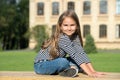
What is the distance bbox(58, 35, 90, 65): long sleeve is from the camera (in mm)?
6410

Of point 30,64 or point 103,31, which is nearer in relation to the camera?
point 30,64

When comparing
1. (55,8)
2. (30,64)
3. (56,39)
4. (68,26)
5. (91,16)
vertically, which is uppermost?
(68,26)

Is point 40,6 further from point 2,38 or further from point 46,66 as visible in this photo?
point 46,66

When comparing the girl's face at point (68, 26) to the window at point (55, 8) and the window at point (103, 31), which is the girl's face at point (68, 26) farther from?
the window at point (55, 8)

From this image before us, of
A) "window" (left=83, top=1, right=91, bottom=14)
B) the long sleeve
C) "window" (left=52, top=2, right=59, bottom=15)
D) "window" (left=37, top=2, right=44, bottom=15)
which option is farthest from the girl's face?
"window" (left=37, top=2, right=44, bottom=15)

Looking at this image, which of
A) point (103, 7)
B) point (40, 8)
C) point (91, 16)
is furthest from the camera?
point (40, 8)

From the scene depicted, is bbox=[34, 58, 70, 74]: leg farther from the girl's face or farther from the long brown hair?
the girl's face

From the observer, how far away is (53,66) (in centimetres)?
639

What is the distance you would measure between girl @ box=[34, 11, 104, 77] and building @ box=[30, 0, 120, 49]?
47.7 m

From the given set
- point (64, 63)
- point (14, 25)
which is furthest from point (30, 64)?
point (14, 25)

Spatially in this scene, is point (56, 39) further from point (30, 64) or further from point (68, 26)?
point (30, 64)

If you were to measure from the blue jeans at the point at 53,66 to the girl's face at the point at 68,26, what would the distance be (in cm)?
44

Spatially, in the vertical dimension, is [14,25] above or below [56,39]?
below

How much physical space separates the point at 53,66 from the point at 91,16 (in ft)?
164
